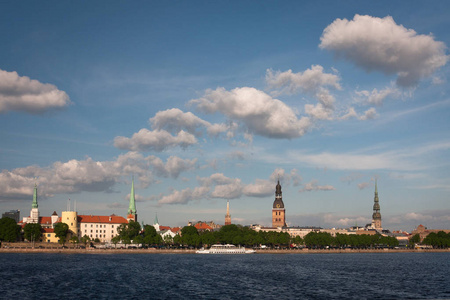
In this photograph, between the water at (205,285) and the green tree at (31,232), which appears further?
the green tree at (31,232)

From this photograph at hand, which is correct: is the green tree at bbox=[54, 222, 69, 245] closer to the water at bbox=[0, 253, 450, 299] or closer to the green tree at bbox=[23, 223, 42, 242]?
the green tree at bbox=[23, 223, 42, 242]

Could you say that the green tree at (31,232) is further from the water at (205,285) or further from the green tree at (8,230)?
the water at (205,285)

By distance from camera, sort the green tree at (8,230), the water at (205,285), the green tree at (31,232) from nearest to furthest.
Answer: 1. the water at (205,285)
2. the green tree at (8,230)
3. the green tree at (31,232)

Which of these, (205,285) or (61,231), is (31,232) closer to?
(61,231)

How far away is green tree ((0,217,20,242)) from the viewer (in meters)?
175

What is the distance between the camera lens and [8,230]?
17625 centimetres

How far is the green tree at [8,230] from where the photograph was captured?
17538 cm

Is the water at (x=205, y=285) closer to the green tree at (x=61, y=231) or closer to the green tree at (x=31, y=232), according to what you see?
the green tree at (x=61, y=231)

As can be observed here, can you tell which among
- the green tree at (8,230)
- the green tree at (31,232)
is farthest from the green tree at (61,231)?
the green tree at (8,230)

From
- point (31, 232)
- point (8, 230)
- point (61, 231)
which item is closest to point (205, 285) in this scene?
point (8, 230)

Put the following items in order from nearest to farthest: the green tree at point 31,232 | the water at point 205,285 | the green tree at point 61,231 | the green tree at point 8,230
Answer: the water at point 205,285, the green tree at point 8,230, the green tree at point 31,232, the green tree at point 61,231

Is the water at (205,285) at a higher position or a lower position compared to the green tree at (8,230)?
lower

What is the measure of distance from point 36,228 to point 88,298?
5574 inches

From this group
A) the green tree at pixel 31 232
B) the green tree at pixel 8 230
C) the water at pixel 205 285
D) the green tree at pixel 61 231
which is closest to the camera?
the water at pixel 205 285
